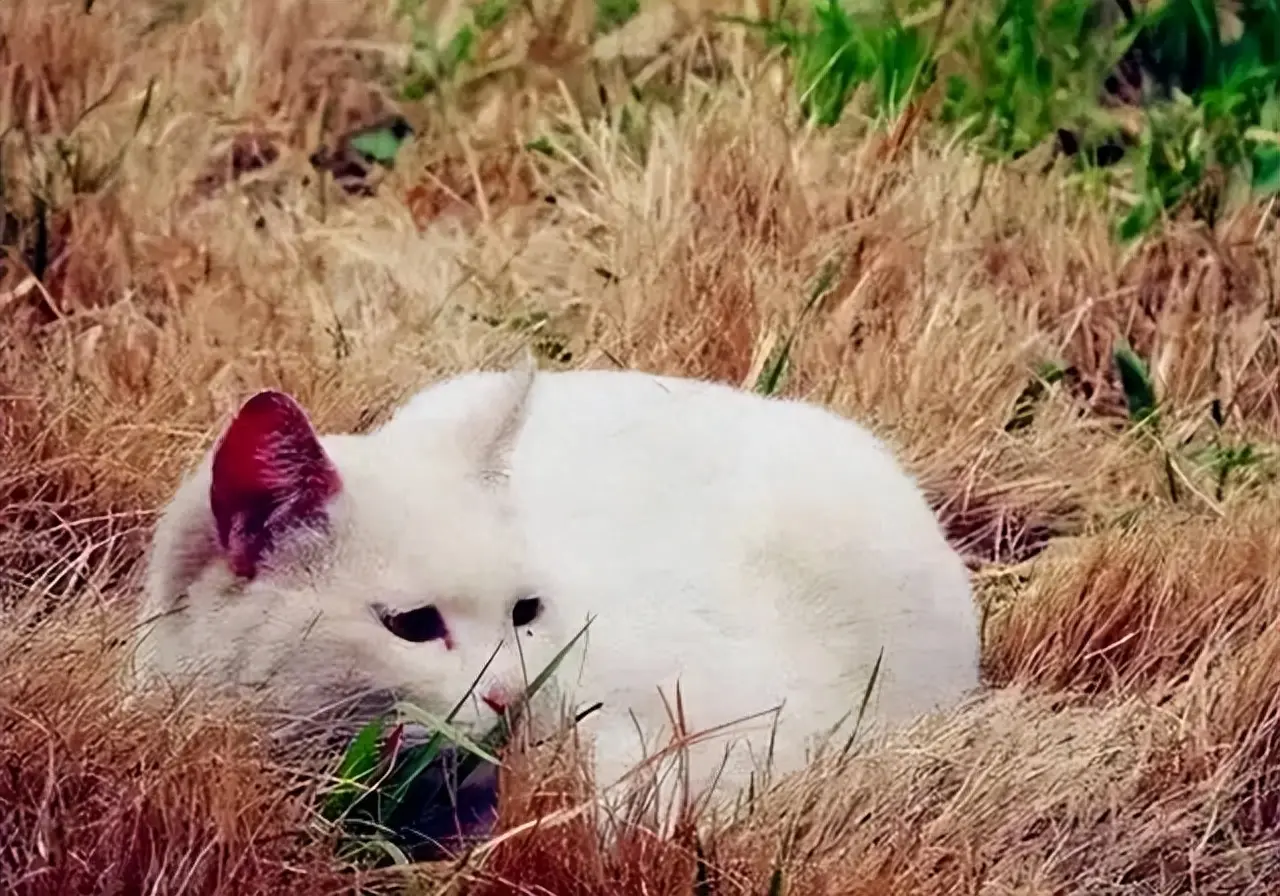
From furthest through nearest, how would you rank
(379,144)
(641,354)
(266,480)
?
1. (379,144)
2. (641,354)
3. (266,480)

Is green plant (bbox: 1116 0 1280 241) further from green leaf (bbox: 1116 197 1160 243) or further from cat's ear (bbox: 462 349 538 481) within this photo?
cat's ear (bbox: 462 349 538 481)

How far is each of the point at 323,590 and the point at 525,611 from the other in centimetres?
10

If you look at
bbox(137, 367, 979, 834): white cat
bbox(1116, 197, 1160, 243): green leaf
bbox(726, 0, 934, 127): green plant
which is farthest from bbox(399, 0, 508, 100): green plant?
bbox(1116, 197, 1160, 243): green leaf

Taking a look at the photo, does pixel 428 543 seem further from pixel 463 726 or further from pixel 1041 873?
pixel 1041 873

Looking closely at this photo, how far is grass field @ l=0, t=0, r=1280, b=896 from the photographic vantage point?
38.2 inches

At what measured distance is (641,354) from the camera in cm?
125

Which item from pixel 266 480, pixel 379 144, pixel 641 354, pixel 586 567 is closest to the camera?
pixel 266 480

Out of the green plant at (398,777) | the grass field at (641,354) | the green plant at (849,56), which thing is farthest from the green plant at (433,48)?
the green plant at (398,777)

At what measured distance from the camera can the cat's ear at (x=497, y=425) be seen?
3.44ft

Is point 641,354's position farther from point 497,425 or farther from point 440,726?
point 440,726

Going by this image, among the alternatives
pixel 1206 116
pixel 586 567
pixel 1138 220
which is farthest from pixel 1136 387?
pixel 586 567

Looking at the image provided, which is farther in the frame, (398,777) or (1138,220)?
(1138,220)

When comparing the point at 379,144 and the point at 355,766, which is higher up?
the point at 379,144

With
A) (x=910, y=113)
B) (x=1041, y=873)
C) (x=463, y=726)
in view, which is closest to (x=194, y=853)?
(x=463, y=726)
